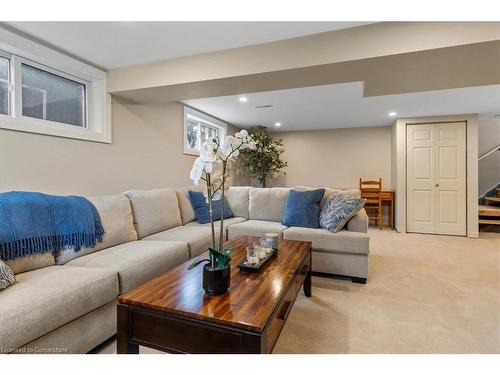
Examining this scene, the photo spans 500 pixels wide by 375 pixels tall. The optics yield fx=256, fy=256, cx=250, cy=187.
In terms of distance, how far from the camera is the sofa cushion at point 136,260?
Result: 65.1 inches

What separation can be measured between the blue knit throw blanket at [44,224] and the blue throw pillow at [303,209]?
190cm

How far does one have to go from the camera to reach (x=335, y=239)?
252cm

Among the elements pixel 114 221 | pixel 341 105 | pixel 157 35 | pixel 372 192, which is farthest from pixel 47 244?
pixel 372 192

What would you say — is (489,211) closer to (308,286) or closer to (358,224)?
(358,224)

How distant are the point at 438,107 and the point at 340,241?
304 cm

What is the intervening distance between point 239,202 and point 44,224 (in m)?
2.29

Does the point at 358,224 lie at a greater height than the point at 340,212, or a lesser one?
lesser

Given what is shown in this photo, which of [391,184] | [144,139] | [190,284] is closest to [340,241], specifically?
[190,284]

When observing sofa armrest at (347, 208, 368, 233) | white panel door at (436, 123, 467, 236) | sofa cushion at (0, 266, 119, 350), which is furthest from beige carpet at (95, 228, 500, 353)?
white panel door at (436, 123, 467, 236)

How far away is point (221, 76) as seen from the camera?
91.5 inches

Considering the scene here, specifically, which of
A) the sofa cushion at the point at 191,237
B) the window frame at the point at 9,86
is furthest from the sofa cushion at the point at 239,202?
the window frame at the point at 9,86

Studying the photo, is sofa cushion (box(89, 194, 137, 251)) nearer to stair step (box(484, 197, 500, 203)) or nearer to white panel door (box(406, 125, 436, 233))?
white panel door (box(406, 125, 436, 233))

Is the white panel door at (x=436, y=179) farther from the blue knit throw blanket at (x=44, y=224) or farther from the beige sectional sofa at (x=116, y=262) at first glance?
the blue knit throw blanket at (x=44, y=224)
